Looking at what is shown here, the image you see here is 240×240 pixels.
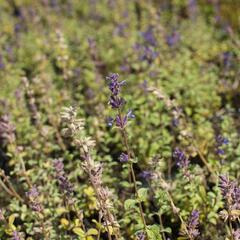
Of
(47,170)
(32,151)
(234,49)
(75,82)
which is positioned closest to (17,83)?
(75,82)

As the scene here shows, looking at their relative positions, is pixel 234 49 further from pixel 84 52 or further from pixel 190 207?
pixel 190 207

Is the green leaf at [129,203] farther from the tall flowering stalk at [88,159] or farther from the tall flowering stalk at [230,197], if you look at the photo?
the tall flowering stalk at [230,197]

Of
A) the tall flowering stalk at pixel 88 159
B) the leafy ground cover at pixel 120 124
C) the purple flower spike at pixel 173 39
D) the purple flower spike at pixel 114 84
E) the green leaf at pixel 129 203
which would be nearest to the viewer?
the purple flower spike at pixel 114 84

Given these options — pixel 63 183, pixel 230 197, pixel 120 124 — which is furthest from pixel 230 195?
pixel 63 183

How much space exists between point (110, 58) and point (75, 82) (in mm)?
767

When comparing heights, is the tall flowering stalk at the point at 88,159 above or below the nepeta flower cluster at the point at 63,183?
above

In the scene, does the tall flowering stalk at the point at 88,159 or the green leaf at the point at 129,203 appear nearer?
the tall flowering stalk at the point at 88,159

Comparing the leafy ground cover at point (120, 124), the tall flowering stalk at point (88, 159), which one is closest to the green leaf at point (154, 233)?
the leafy ground cover at point (120, 124)

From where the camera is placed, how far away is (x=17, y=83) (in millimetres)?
5750

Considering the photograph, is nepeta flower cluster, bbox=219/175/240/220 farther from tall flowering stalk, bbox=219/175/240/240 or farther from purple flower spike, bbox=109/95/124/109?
purple flower spike, bbox=109/95/124/109

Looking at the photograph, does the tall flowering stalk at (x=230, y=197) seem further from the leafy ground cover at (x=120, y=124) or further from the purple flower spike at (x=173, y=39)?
the purple flower spike at (x=173, y=39)

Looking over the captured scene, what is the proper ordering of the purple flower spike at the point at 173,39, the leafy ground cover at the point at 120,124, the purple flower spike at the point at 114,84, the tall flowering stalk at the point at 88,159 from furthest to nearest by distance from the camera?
1. the purple flower spike at the point at 173,39
2. the leafy ground cover at the point at 120,124
3. the tall flowering stalk at the point at 88,159
4. the purple flower spike at the point at 114,84

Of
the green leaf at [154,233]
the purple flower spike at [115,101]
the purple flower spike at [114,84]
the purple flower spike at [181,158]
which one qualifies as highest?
the purple flower spike at [114,84]

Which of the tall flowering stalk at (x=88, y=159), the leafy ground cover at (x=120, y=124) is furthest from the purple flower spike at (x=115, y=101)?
the tall flowering stalk at (x=88, y=159)
